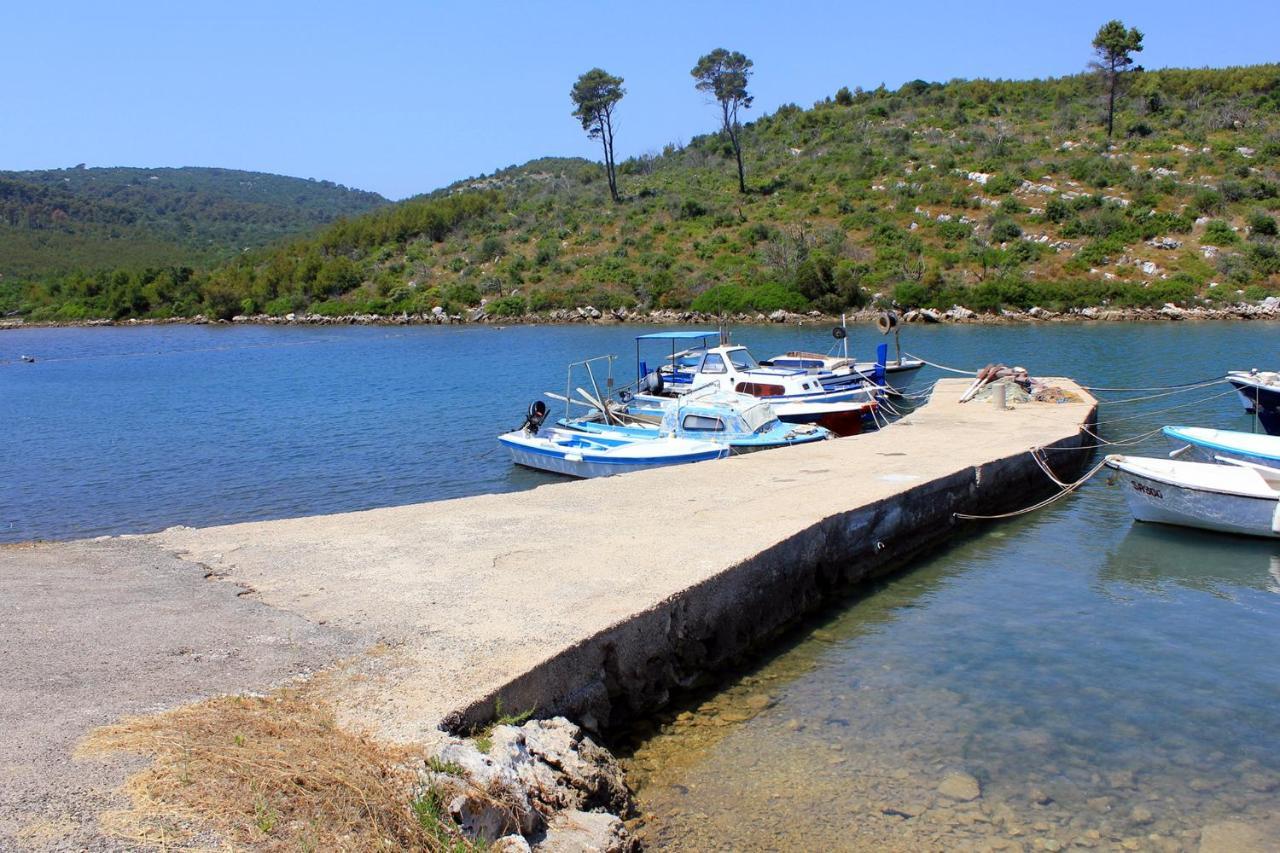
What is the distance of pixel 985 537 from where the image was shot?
14.3 meters

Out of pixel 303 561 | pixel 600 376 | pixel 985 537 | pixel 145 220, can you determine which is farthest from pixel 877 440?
pixel 145 220

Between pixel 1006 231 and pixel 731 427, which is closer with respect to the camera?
pixel 731 427

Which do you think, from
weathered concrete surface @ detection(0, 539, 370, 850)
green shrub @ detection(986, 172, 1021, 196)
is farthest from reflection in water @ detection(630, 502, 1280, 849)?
green shrub @ detection(986, 172, 1021, 196)

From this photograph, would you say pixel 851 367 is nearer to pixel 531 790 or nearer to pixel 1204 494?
pixel 1204 494

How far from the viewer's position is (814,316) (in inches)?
2224

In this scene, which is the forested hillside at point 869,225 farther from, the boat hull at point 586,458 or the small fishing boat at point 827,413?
the boat hull at point 586,458

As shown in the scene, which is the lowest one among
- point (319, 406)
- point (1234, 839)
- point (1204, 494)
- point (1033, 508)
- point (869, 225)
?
point (1234, 839)

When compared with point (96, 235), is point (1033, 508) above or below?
below

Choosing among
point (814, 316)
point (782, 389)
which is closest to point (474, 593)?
point (782, 389)

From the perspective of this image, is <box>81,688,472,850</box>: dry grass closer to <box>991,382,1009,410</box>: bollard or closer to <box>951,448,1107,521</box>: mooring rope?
<box>951,448,1107,521</box>: mooring rope

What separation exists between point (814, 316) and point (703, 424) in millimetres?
37637

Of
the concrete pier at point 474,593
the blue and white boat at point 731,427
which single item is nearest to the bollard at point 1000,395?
the blue and white boat at point 731,427

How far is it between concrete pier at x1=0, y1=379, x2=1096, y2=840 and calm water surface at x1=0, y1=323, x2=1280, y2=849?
1.95 ft

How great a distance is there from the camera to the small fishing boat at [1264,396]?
19.2 meters
